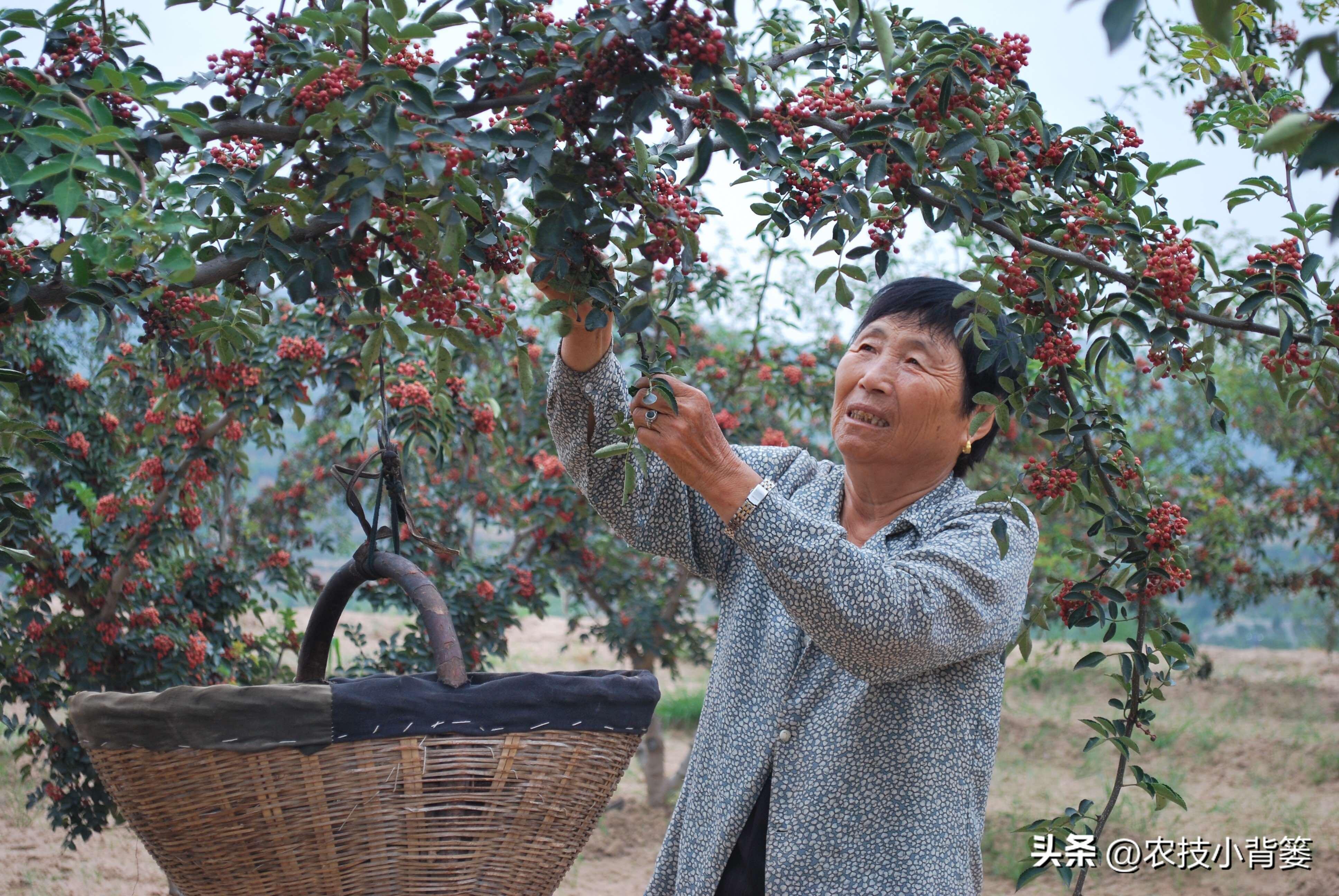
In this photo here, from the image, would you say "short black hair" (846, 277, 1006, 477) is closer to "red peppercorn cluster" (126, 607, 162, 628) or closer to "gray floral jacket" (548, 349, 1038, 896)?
"gray floral jacket" (548, 349, 1038, 896)

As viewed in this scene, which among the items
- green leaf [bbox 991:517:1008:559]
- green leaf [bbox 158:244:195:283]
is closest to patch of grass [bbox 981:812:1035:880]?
green leaf [bbox 991:517:1008:559]

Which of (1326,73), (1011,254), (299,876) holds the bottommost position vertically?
(299,876)

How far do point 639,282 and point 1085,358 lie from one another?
0.64m

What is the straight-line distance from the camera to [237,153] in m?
1.48

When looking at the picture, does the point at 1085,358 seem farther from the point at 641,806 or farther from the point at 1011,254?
the point at 641,806

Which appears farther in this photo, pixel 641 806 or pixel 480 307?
pixel 641 806

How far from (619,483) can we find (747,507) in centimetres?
37

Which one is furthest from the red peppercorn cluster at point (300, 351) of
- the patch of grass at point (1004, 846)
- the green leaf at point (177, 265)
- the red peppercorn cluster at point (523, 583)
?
the patch of grass at point (1004, 846)

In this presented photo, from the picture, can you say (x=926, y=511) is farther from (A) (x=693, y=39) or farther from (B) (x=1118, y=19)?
(B) (x=1118, y=19)

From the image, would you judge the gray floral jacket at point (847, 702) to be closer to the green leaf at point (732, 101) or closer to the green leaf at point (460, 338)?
the green leaf at point (460, 338)

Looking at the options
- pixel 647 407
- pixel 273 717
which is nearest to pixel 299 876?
pixel 273 717

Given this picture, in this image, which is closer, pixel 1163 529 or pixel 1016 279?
pixel 1016 279

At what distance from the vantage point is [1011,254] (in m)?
1.49

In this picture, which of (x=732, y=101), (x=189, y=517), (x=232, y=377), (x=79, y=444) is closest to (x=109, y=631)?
(x=189, y=517)
